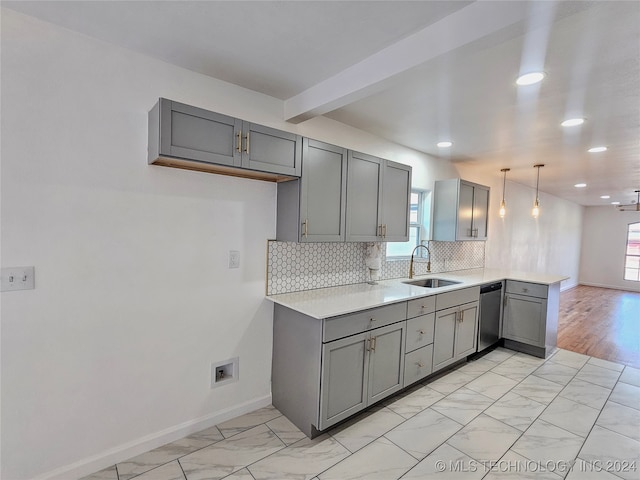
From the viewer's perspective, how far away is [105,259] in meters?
1.82

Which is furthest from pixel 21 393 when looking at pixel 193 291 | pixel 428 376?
pixel 428 376

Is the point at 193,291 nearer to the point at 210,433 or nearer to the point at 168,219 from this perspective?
the point at 168,219

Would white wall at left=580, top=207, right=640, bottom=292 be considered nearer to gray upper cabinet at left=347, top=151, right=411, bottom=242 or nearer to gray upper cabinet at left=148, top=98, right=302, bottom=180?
gray upper cabinet at left=347, top=151, right=411, bottom=242

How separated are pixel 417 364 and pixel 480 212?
261 centimetres

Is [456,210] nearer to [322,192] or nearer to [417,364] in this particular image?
[417,364]

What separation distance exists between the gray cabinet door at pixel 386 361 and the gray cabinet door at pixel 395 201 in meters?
0.90

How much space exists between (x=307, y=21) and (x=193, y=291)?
1.75 metres

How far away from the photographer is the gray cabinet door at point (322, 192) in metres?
2.35

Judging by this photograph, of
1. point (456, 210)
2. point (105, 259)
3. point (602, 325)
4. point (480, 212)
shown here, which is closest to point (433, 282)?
point (456, 210)

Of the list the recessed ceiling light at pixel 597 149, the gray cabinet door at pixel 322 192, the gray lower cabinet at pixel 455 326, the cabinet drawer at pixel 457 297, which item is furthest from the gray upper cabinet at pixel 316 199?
the recessed ceiling light at pixel 597 149

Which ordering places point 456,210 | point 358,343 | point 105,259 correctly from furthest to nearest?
1. point 456,210
2. point 358,343
3. point 105,259

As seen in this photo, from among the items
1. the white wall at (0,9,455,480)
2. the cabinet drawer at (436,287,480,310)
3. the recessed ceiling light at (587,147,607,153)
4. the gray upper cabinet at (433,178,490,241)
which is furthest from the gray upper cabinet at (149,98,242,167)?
the recessed ceiling light at (587,147,607,153)

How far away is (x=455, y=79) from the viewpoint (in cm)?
208

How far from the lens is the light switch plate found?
5.11ft
